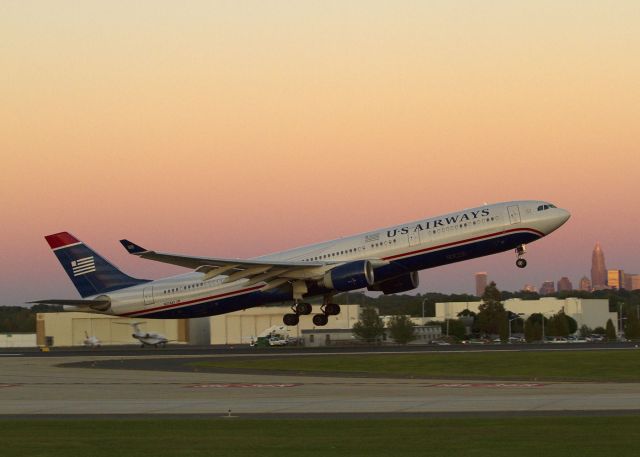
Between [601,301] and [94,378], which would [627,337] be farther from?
[94,378]

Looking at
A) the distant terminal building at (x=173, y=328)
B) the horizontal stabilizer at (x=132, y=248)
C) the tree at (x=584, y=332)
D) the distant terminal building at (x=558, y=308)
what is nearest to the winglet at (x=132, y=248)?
the horizontal stabilizer at (x=132, y=248)

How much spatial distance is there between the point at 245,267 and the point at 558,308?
127 m

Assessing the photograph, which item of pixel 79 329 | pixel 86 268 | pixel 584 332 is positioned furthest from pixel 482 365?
pixel 584 332

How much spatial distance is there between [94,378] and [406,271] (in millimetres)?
19447

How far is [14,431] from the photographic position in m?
27.9

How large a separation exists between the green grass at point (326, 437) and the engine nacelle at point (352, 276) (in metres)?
31.8

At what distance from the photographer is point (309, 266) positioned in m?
64.7

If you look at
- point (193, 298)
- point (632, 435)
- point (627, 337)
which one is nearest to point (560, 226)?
point (193, 298)

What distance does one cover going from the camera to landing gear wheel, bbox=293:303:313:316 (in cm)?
6694

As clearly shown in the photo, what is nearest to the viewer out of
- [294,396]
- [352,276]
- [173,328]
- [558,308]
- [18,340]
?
[294,396]

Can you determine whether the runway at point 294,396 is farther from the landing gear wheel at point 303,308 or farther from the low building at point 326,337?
the low building at point 326,337

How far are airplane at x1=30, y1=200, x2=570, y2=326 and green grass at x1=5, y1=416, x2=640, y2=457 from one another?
103ft

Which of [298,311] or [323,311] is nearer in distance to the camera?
[298,311]

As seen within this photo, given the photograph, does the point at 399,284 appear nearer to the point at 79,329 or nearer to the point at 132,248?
the point at 132,248
